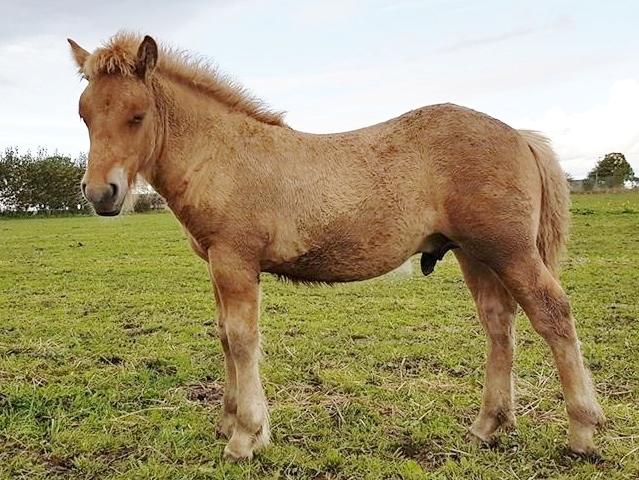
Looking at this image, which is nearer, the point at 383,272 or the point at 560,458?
the point at 560,458

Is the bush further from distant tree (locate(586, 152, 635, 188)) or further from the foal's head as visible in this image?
distant tree (locate(586, 152, 635, 188))

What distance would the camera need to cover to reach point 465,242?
145 inches

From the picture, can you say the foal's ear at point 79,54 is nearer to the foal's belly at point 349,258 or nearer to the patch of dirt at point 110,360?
the foal's belly at point 349,258

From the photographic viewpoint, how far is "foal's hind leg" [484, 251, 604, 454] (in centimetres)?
358

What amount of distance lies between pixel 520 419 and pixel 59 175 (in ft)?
189

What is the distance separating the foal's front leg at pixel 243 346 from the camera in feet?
11.7

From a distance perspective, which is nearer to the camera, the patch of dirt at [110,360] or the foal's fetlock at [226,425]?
the foal's fetlock at [226,425]

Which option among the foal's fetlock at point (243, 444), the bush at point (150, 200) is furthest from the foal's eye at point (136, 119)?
the foal's fetlock at point (243, 444)

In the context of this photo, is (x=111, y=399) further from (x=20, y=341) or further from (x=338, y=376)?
(x=20, y=341)

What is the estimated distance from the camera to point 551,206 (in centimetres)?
390

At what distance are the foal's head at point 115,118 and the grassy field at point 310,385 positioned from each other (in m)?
1.76

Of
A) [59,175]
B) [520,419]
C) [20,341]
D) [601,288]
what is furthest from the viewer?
[59,175]

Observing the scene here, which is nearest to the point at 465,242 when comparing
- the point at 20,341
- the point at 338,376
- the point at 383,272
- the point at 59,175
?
the point at 383,272

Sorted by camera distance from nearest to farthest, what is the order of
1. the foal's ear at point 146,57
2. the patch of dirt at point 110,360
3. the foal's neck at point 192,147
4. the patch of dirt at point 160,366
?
the foal's ear at point 146,57, the foal's neck at point 192,147, the patch of dirt at point 160,366, the patch of dirt at point 110,360
